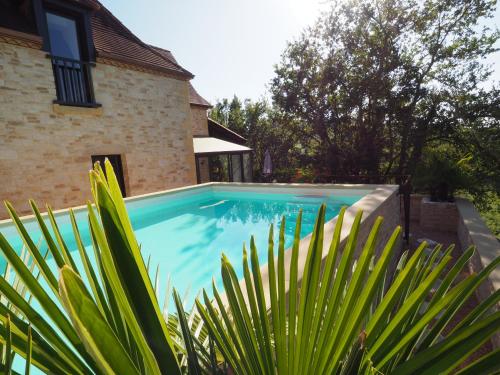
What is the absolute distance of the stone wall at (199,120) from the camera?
19700mm

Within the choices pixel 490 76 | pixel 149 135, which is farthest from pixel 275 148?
pixel 490 76

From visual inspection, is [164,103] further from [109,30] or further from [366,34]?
[366,34]

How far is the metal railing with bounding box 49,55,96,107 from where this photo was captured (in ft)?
36.1

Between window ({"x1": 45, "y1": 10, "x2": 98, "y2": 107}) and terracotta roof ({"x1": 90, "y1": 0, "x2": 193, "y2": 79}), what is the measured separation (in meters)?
0.78

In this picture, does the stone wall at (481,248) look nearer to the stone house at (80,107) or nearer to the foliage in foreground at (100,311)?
the foliage in foreground at (100,311)

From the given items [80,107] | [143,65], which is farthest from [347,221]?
[143,65]

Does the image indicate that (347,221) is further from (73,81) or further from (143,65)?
(143,65)

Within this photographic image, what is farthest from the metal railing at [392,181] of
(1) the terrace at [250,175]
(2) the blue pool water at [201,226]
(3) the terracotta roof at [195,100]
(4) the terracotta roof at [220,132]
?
(3) the terracotta roof at [195,100]

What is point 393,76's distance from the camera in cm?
1452

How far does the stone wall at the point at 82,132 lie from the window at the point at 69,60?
0.40 metres

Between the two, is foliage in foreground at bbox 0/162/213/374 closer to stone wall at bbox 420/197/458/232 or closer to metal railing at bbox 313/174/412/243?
metal railing at bbox 313/174/412/243

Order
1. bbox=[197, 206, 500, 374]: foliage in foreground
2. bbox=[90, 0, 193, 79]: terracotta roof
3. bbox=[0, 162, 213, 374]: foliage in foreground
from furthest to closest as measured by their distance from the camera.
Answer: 1. bbox=[90, 0, 193, 79]: terracotta roof
2. bbox=[197, 206, 500, 374]: foliage in foreground
3. bbox=[0, 162, 213, 374]: foliage in foreground

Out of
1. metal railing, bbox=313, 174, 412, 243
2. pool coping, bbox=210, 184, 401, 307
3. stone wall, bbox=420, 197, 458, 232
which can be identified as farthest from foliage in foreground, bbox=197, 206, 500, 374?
stone wall, bbox=420, 197, 458, 232

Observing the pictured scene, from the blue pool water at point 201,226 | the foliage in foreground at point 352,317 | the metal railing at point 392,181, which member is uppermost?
the foliage in foreground at point 352,317
